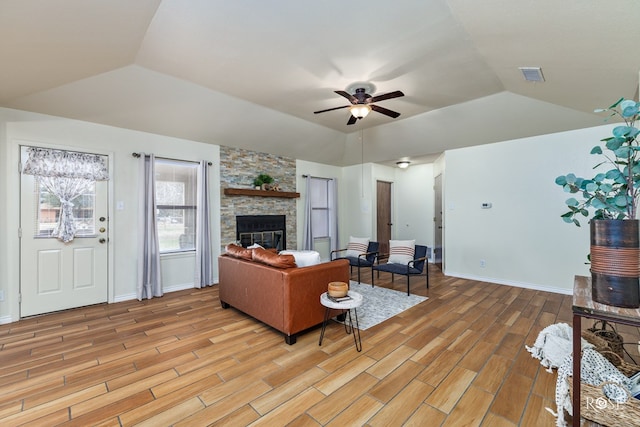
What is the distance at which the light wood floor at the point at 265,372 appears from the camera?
181 cm

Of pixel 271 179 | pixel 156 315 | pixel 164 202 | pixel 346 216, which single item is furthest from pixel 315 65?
pixel 346 216

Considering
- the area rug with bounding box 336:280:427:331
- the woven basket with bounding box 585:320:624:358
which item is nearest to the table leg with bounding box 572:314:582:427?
the woven basket with bounding box 585:320:624:358

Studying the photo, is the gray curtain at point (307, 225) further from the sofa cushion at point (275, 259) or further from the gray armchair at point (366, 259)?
the sofa cushion at point (275, 259)

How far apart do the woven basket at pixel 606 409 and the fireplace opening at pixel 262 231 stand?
191 inches

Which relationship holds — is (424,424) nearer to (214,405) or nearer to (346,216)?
(214,405)

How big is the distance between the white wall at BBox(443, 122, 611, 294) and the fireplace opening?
11.4 ft

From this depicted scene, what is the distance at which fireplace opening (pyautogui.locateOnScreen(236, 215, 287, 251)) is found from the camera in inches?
216

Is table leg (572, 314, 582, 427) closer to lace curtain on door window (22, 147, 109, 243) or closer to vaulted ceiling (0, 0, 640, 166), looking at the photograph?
vaulted ceiling (0, 0, 640, 166)

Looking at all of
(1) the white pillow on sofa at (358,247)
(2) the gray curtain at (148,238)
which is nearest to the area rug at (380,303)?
(1) the white pillow on sofa at (358,247)

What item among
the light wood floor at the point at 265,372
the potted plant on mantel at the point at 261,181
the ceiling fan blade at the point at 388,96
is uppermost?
the ceiling fan blade at the point at 388,96

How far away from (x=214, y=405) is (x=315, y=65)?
10.7ft

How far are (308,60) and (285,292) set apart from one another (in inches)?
96.5

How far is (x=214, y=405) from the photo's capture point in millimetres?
1892

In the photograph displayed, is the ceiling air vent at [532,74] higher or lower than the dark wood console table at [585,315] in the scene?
higher
